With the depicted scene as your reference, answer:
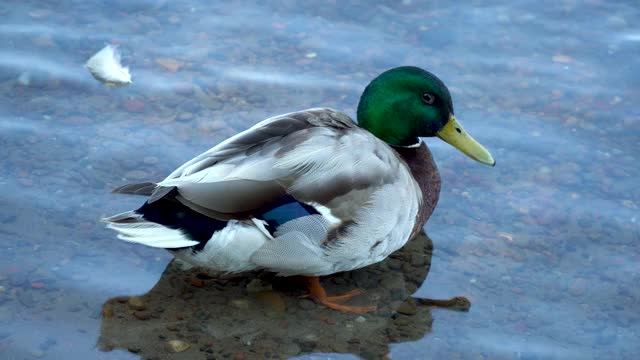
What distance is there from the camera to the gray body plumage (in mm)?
4488

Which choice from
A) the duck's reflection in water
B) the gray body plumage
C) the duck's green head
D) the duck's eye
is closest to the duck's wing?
the gray body plumage

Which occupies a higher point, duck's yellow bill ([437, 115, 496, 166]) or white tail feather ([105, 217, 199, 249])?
duck's yellow bill ([437, 115, 496, 166])

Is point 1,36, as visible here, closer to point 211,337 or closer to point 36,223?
point 36,223

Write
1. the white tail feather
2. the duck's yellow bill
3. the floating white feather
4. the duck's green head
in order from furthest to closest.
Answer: the floating white feather < the duck's yellow bill < the duck's green head < the white tail feather

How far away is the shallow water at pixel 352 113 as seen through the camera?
4.74 metres

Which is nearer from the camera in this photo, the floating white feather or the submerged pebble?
the submerged pebble

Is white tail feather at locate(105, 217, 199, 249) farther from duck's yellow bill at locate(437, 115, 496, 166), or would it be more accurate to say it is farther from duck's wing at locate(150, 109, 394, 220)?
duck's yellow bill at locate(437, 115, 496, 166)

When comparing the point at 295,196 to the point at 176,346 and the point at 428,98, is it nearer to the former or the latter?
the point at 176,346

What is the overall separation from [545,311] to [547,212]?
0.87 meters

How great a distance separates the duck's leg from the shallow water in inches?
2.5

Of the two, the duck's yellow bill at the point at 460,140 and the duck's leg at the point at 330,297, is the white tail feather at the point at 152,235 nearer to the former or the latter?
the duck's leg at the point at 330,297

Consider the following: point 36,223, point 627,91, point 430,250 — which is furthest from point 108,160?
point 627,91

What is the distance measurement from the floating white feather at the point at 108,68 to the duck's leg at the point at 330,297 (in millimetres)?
2233

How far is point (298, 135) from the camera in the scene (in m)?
4.77
